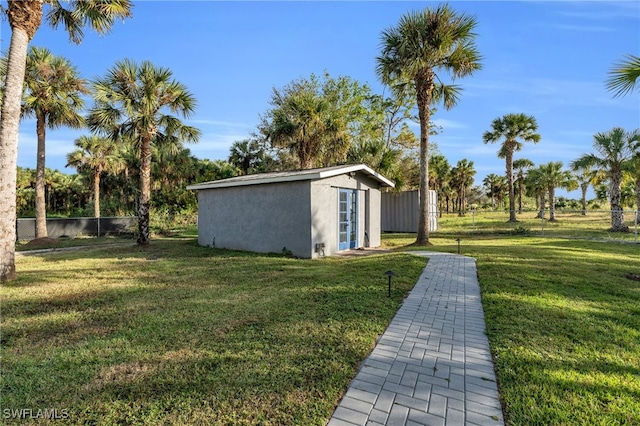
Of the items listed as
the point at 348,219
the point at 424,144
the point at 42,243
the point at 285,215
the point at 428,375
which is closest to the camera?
the point at 428,375

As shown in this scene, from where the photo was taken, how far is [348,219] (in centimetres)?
1128

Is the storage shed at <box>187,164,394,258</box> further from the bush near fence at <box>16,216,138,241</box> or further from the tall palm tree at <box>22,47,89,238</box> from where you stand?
the bush near fence at <box>16,216,138,241</box>

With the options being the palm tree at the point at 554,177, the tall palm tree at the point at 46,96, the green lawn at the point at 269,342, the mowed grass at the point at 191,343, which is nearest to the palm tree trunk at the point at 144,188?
the tall palm tree at the point at 46,96

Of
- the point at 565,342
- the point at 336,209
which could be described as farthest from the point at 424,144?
the point at 565,342

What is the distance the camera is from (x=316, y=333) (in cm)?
365

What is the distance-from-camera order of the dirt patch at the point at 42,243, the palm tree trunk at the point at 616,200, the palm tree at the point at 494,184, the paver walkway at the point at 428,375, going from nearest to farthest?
the paver walkway at the point at 428,375 < the dirt patch at the point at 42,243 < the palm tree trunk at the point at 616,200 < the palm tree at the point at 494,184

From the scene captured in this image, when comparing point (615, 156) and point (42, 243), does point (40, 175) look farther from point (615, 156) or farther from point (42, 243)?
point (615, 156)

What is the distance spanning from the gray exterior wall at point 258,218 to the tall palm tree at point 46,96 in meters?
7.62

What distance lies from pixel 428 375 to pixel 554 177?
95.0 ft

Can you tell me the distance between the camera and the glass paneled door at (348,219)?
35.8 feet

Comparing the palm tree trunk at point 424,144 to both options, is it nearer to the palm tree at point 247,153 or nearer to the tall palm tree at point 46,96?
the tall palm tree at point 46,96

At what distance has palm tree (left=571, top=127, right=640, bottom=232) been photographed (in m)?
17.1

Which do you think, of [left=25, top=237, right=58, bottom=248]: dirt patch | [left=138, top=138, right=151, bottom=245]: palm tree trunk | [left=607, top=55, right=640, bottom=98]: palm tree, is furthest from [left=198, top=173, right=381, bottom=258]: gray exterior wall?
[left=607, top=55, right=640, bottom=98]: palm tree

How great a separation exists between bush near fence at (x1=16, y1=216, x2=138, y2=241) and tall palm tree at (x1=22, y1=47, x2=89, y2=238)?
191 cm
